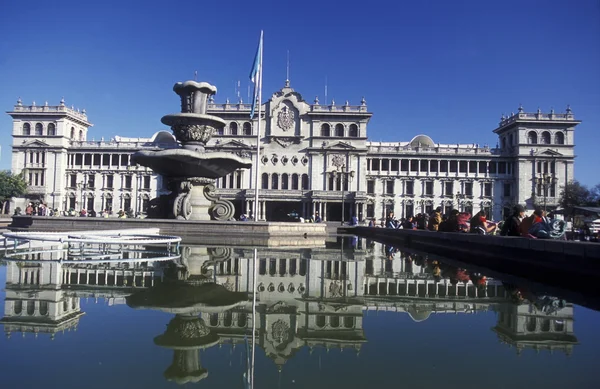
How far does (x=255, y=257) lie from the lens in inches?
412

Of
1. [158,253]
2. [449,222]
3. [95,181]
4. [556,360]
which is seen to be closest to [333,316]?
[556,360]

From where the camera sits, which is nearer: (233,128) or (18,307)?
(18,307)

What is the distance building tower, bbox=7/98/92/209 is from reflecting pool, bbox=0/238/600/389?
6027 cm

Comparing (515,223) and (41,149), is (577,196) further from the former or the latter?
(41,149)

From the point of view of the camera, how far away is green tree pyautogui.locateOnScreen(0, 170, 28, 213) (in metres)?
53.3

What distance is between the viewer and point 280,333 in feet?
13.7

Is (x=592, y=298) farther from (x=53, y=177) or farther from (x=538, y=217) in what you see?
(x=53, y=177)

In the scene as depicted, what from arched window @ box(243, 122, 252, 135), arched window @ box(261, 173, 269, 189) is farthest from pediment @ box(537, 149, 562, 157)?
arched window @ box(243, 122, 252, 135)

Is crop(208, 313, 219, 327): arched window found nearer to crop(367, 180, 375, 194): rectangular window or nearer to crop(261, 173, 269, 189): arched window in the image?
crop(261, 173, 269, 189): arched window

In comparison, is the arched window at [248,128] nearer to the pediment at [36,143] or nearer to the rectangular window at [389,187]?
the rectangular window at [389,187]

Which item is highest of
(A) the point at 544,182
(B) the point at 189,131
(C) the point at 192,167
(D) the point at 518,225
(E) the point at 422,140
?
(E) the point at 422,140

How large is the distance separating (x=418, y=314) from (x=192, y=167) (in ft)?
46.4

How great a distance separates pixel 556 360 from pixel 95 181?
65.0 m

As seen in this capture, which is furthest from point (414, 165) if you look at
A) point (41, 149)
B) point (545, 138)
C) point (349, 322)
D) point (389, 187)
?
point (349, 322)
